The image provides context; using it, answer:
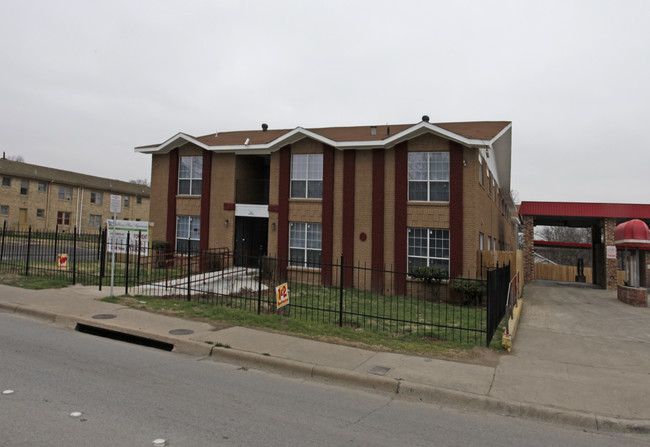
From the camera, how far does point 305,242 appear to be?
59.8ft

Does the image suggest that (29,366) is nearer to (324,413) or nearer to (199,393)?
(199,393)

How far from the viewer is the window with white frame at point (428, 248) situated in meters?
16.0

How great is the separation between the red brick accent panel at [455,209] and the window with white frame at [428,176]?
0.28 m

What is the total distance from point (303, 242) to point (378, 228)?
346cm

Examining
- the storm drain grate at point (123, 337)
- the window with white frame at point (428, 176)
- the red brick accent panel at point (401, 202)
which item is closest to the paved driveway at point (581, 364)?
the red brick accent panel at point (401, 202)

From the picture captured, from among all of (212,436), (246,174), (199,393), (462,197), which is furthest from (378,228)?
(212,436)

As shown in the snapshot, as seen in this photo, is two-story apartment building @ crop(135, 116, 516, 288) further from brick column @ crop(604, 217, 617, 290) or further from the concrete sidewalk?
brick column @ crop(604, 217, 617, 290)

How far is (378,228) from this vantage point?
16.9m

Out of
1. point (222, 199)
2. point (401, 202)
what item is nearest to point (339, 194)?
point (401, 202)

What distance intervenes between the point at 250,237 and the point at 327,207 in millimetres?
4781

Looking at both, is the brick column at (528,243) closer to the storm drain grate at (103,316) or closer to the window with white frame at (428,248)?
the window with white frame at (428,248)

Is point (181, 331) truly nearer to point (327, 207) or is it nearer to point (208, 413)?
point (208, 413)

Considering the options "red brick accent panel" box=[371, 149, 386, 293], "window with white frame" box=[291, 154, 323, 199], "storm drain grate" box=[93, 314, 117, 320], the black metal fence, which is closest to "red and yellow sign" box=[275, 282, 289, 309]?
the black metal fence

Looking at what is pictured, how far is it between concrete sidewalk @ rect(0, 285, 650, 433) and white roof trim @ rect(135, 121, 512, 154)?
728 cm
